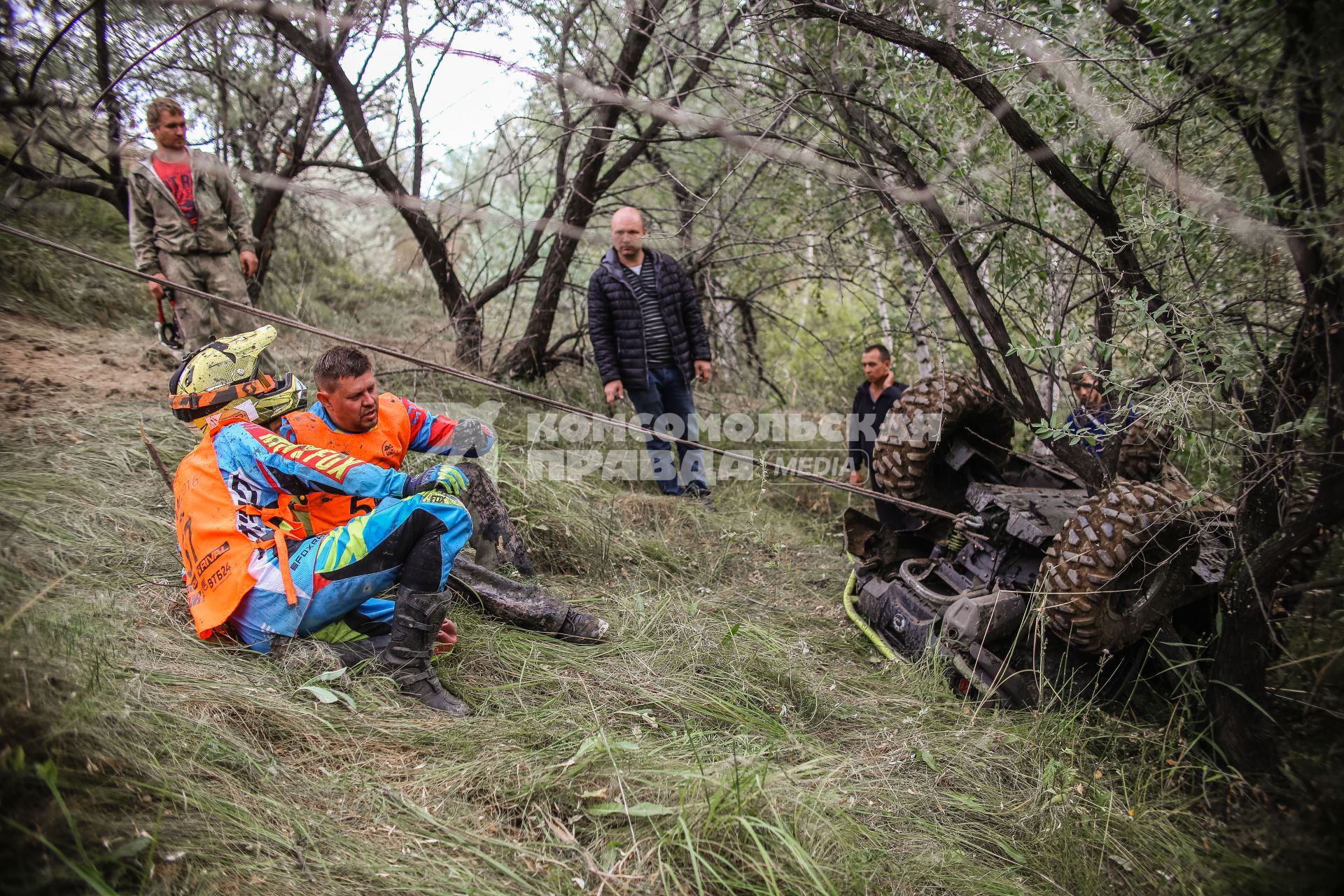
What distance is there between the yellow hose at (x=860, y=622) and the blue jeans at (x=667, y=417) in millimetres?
1615

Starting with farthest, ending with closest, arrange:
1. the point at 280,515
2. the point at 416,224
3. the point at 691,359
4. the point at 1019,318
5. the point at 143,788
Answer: the point at 416,224 → the point at 691,359 → the point at 1019,318 → the point at 280,515 → the point at 143,788

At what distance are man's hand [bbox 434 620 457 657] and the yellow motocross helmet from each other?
102 centimetres

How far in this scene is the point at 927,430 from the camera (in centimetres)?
358

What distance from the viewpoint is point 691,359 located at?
18.1ft

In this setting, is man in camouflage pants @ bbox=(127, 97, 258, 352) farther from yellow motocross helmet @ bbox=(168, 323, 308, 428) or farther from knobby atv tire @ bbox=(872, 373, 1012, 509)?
knobby atv tire @ bbox=(872, 373, 1012, 509)

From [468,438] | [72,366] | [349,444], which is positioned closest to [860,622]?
[468,438]

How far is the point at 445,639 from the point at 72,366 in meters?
3.90

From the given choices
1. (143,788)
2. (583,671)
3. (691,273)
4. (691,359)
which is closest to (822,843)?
(583,671)

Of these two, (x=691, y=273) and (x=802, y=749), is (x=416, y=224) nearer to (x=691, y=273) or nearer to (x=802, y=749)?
(x=691, y=273)

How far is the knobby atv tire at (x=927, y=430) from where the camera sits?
3592 millimetres

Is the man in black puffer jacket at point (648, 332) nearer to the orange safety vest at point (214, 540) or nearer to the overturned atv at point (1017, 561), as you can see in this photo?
the overturned atv at point (1017, 561)

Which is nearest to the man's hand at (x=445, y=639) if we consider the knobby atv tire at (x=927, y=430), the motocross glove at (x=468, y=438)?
the motocross glove at (x=468, y=438)

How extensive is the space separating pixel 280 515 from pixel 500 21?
162 inches

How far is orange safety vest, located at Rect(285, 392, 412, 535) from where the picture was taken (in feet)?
10.3
